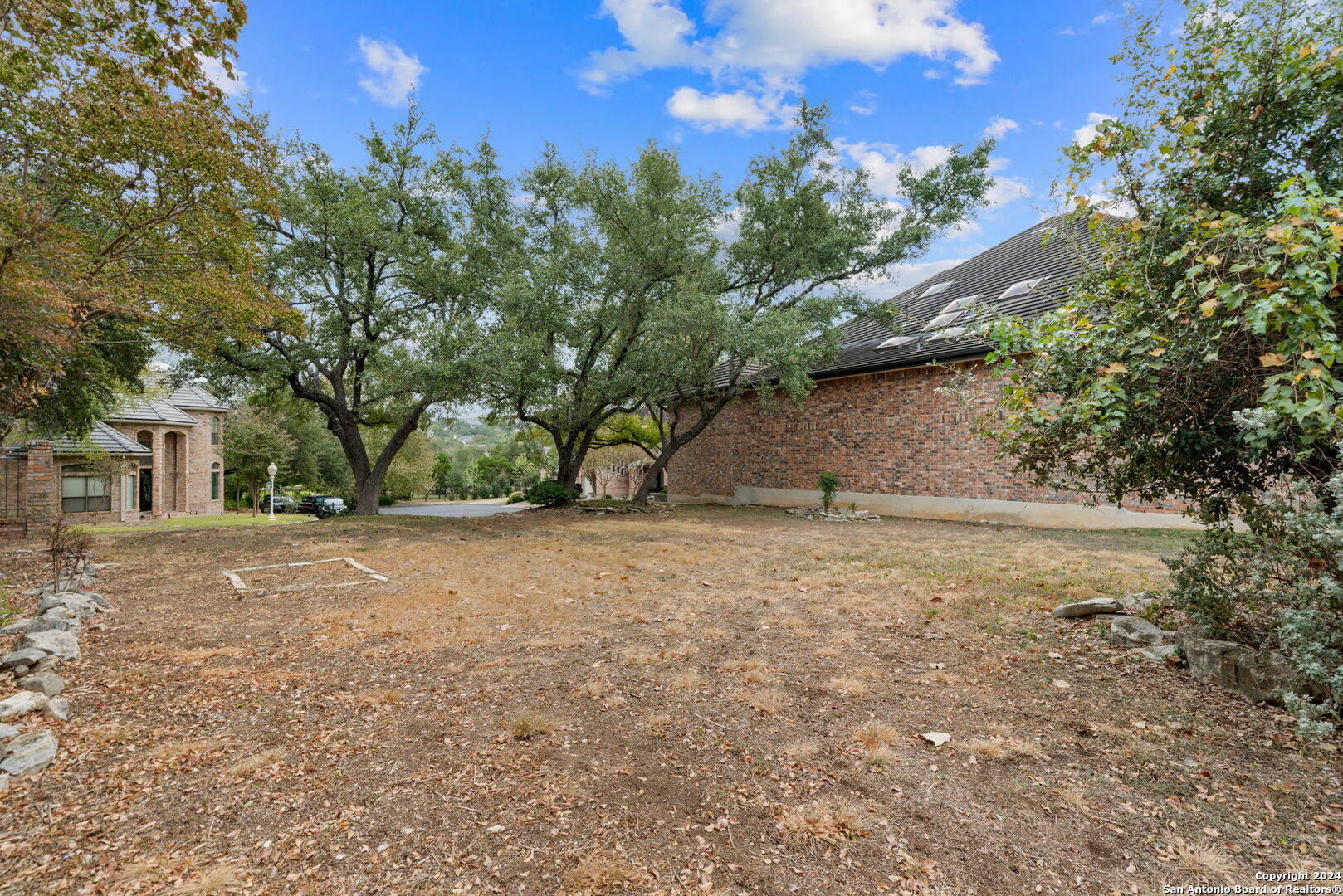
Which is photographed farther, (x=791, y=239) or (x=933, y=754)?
(x=791, y=239)

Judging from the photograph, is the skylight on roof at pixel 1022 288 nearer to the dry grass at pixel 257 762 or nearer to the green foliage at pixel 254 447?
the dry grass at pixel 257 762

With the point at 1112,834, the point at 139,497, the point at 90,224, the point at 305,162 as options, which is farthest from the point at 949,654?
the point at 139,497

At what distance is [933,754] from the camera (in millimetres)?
2785

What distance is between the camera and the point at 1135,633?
4.20 metres

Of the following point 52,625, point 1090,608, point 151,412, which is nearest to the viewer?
point 52,625

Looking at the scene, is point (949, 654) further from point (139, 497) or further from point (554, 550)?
point (139, 497)

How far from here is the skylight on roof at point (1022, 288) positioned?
12764 millimetres

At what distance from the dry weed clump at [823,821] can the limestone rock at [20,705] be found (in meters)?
4.01

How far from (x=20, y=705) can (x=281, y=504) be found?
3696 centimetres

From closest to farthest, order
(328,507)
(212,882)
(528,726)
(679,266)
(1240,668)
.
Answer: (212,882), (528,726), (1240,668), (679,266), (328,507)

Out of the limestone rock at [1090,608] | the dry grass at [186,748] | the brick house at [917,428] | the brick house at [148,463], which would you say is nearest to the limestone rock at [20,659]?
the dry grass at [186,748]

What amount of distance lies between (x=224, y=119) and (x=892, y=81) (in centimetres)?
1059

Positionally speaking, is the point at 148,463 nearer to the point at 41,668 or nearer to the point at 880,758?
the point at 41,668

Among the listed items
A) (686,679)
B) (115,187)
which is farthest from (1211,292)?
(115,187)
